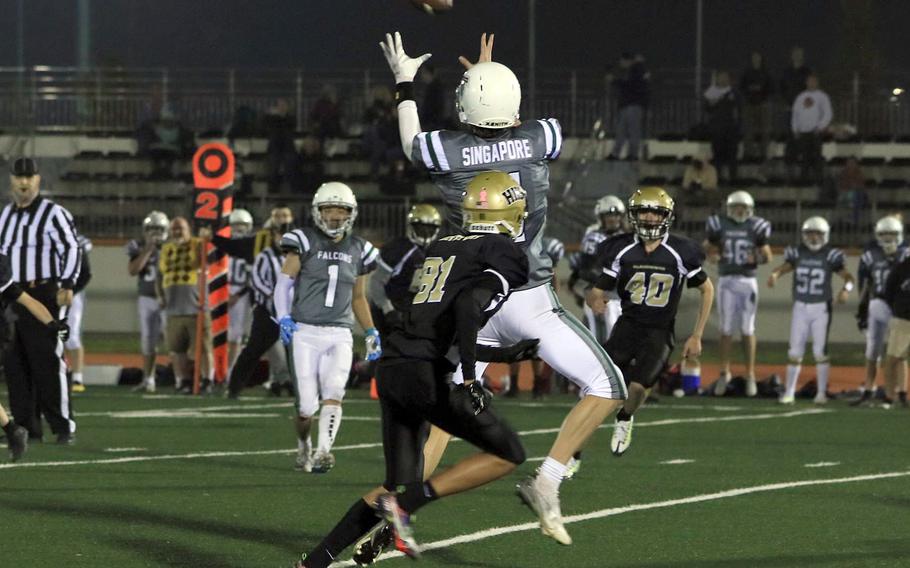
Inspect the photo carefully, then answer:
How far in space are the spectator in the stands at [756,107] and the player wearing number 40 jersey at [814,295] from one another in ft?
27.6

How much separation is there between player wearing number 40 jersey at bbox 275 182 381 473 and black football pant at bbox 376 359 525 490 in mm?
3645

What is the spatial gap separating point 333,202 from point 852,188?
14.9 meters

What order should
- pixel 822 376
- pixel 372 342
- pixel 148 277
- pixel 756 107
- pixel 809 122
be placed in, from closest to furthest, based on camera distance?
pixel 372 342, pixel 822 376, pixel 148 277, pixel 809 122, pixel 756 107

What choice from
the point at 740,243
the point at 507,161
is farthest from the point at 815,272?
the point at 507,161

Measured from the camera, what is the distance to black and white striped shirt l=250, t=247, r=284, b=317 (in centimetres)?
1608

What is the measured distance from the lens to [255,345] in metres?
15.8

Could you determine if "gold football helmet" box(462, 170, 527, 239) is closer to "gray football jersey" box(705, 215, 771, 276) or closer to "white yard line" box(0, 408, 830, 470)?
"white yard line" box(0, 408, 830, 470)

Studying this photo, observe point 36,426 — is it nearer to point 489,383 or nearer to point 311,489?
point 311,489

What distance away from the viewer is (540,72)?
1051 inches

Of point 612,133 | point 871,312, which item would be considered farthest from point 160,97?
point 871,312

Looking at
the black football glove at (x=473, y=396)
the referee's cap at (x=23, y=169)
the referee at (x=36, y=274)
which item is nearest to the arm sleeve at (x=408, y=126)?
the black football glove at (x=473, y=396)

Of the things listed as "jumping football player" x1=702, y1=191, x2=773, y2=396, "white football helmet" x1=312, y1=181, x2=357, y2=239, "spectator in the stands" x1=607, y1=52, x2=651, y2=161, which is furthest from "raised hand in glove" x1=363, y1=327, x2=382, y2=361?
"spectator in the stands" x1=607, y1=52, x2=651, y2=161

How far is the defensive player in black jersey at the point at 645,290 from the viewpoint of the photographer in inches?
414

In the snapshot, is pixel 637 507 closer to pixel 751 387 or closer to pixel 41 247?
pixel 41 247
